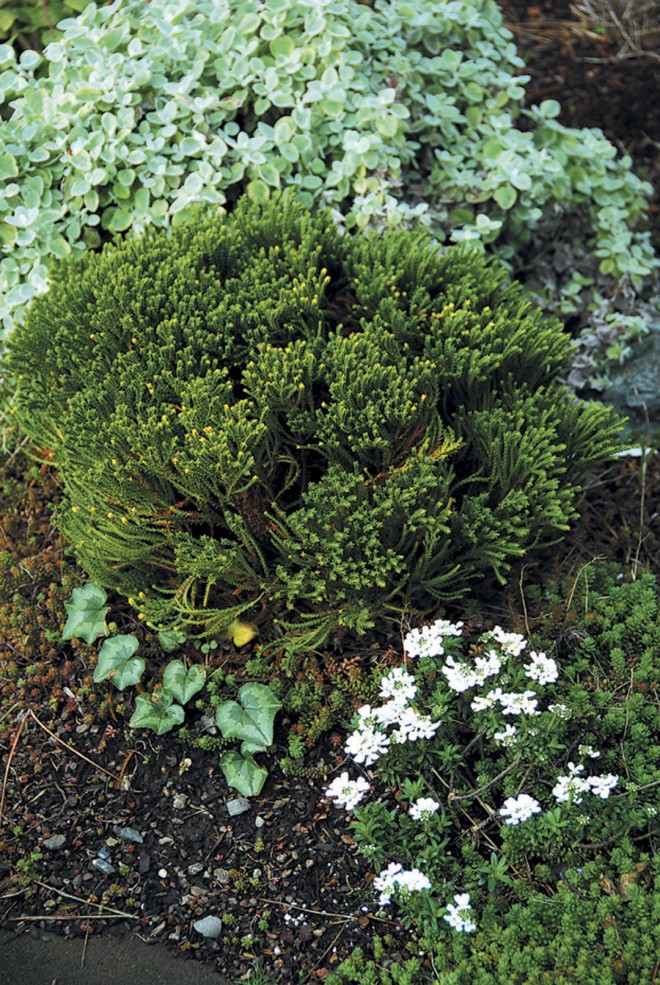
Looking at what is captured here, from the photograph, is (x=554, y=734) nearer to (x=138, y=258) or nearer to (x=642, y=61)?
(x=138, y=258)

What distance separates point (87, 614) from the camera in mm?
3100

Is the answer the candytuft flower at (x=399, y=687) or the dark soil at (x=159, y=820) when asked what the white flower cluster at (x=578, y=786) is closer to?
the candytuft flower at (x=399, y=687)

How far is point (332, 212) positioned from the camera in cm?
372

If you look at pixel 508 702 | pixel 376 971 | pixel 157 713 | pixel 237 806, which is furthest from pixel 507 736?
pixel 157 713

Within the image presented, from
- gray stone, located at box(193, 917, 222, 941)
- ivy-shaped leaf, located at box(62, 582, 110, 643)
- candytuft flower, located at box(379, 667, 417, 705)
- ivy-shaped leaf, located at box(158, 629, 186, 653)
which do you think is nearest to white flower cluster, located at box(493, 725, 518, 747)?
candytuft flower, located at box(379, 667, 417, 705)

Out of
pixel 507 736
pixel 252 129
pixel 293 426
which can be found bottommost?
pixel 507 736

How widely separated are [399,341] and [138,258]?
888 millimetres

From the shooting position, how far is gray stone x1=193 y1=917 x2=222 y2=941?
2539 mm

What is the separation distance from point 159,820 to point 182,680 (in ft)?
1.33

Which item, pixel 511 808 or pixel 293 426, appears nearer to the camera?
pixel 511 808

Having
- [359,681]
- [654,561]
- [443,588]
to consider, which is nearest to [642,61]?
[654,561]

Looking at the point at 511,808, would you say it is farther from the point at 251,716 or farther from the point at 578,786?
the point at 251,716

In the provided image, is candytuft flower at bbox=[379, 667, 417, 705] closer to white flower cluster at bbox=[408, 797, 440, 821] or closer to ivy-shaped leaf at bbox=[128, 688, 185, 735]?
white flower cluster at bbox=[408, 797, 440, 821]

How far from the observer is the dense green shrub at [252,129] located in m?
3.67
